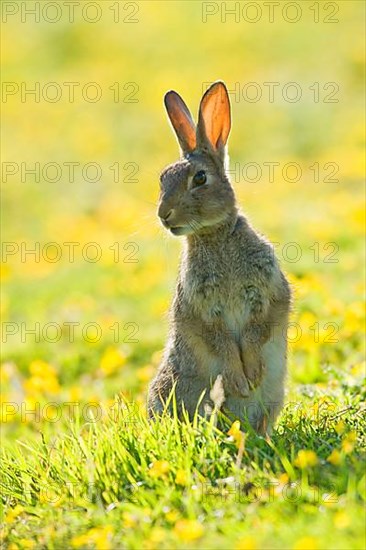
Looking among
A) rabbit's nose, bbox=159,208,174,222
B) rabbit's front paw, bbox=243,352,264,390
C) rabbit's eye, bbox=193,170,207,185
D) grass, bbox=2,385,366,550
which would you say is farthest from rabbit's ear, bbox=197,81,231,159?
grass, bbox=2,385,366,550

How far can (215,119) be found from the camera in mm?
6152

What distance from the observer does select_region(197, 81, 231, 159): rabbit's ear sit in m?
6.07

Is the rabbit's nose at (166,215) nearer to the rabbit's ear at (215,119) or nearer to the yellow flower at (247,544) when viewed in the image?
the rabbit's ear at (215,119)

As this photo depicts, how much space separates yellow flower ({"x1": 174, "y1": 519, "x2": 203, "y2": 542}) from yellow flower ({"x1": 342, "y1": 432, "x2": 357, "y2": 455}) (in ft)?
2.48

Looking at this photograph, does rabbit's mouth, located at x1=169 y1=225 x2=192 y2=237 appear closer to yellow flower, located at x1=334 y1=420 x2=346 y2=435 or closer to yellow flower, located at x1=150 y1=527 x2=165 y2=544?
yellow flower, located at x1=334 y1=420 x2=346 y2=435

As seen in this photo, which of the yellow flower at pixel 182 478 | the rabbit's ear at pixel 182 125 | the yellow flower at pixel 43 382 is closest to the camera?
the yellow flower at pixel 182 478

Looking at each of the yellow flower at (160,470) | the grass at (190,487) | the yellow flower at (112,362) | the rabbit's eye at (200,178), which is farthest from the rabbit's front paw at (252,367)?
the yellow flower at (112,362)

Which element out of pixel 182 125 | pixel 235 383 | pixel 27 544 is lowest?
pixel 27 544

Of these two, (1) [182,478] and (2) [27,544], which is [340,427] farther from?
(2) [27,544]

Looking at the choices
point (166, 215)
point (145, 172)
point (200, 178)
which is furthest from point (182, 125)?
point (145, 172)

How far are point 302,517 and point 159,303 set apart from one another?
661 centimetres

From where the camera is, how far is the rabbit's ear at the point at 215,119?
6.07 metres

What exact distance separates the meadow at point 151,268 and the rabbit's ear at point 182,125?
2.09ft

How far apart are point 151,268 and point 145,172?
121cm
